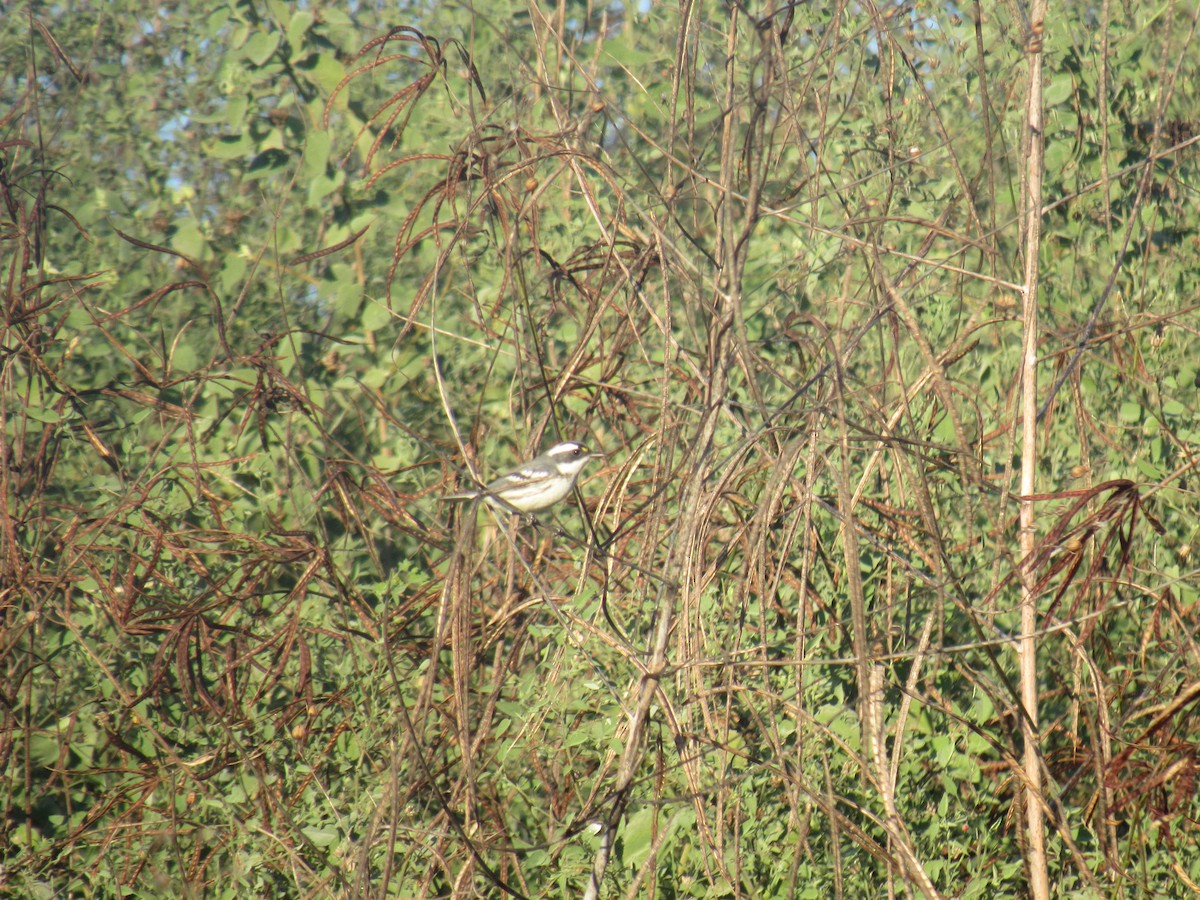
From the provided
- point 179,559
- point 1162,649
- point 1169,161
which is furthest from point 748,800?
point 1169,161

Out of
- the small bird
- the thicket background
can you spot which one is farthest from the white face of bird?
the thicket background

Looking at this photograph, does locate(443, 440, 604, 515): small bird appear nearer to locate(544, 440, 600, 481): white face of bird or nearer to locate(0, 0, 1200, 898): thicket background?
locate(544, 440, 600, 481): white face of bird

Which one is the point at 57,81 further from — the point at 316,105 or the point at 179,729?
the point at 179,729

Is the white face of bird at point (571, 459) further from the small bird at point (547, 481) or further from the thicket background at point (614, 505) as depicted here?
the thicket background at point (614, 505)

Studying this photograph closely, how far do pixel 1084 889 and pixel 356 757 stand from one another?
2.57 meters

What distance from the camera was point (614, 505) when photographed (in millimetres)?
4035

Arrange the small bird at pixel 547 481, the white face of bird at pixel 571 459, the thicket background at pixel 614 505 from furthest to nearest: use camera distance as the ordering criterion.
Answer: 1. the white face of bird at pixel 571 459
2. the small bird at pixel 547 481
3. the thicket background at pixel 614 505

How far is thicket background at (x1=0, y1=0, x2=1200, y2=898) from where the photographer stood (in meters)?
2.94

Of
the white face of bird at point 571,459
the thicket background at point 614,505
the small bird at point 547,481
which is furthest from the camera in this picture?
the white face of bird at point 571,459

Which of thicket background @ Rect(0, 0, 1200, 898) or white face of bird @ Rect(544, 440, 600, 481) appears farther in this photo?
white face of bird @ Rect(544, 440, 600, 481)

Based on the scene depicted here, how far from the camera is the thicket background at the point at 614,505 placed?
2939 mm

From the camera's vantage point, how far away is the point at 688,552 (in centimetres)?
249

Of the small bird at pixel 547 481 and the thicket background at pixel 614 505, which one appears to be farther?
the small bird at pixel 547 481

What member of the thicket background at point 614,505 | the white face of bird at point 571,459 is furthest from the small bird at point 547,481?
the thicket background at point 614,505
